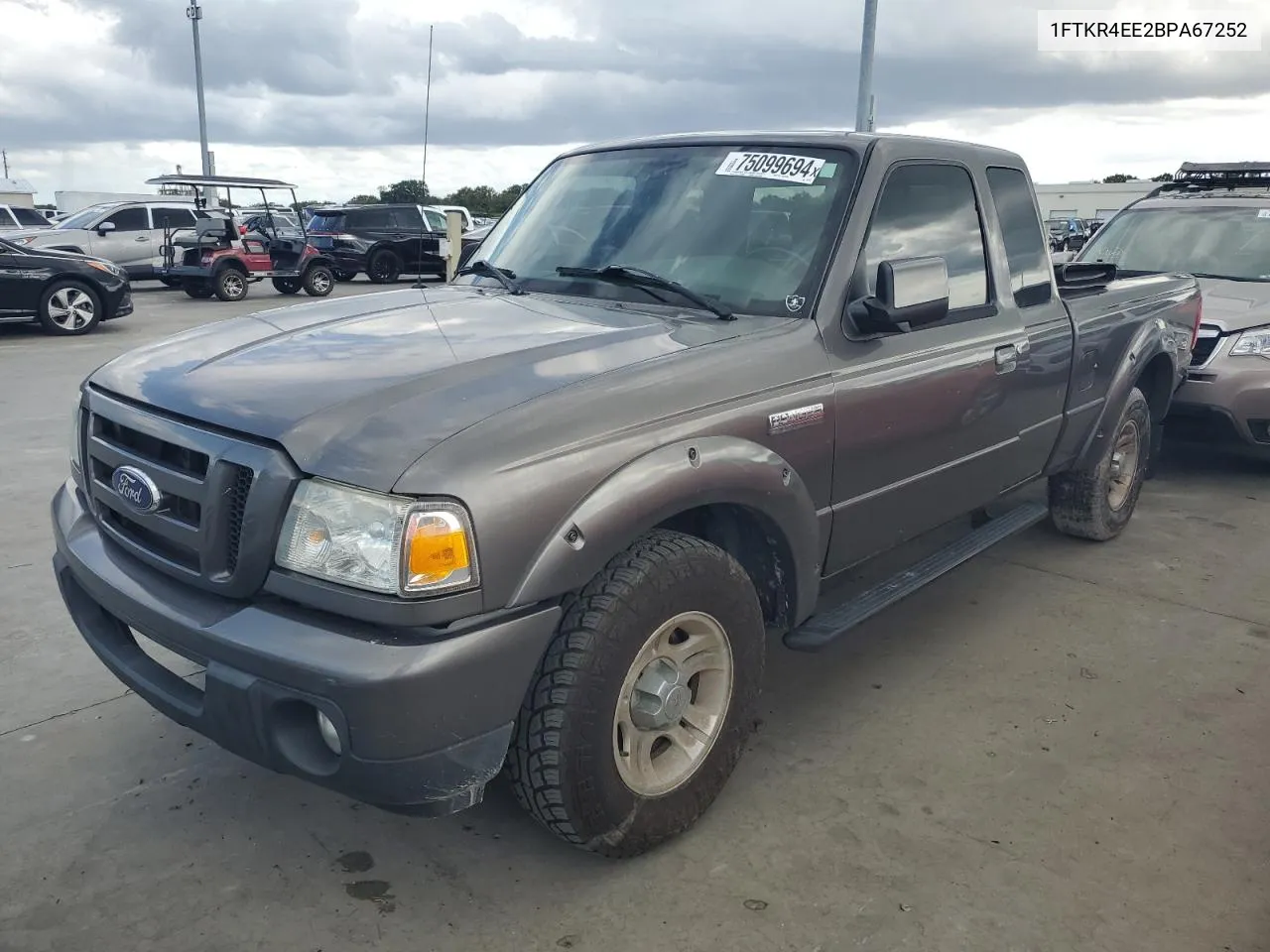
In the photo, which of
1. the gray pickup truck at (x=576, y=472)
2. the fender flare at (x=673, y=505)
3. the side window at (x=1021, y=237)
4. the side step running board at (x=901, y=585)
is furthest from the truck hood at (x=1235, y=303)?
the fender flare at (x=673, y=505)

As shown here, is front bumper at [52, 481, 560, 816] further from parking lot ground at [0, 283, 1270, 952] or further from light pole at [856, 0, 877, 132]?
light pole at [856, 0, 877, 132]

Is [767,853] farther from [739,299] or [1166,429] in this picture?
[1166,429]

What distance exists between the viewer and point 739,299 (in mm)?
3105

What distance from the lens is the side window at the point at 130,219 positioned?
18125mm

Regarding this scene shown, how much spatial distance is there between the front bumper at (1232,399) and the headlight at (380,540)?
5730 mm

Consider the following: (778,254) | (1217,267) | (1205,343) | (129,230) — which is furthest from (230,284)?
(778,254)

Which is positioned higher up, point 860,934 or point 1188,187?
point 1188,187

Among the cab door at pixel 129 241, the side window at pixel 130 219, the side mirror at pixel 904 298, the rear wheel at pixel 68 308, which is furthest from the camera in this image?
the side window at pixel 130 219

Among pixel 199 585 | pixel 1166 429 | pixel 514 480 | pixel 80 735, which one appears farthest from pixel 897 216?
pixel 1166 429

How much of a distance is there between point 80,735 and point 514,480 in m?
1.97

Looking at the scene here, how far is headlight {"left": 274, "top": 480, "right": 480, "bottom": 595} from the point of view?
2.07 m

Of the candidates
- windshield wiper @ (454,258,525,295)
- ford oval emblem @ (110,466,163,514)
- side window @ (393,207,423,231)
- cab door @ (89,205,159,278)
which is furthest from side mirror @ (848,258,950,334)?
side window @ (393,207,423,231)

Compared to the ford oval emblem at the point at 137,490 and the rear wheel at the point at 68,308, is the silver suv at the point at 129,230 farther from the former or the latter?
the ford oval emblem at the point at 137,490

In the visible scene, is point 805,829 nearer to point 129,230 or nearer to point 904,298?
point 904,298
